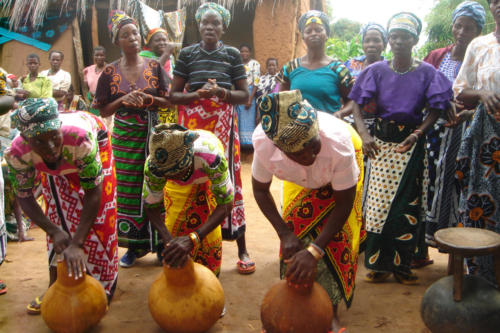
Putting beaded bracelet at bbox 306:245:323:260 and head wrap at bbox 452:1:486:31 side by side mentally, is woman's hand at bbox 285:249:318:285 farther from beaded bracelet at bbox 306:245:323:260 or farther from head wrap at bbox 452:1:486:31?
head wrap at bbox 452:1:486:31

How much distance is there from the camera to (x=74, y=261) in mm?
2613

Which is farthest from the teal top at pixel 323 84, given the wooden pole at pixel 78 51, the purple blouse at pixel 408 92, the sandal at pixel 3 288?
the wooden pole at pixel 78 51

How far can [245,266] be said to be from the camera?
3.90 metres

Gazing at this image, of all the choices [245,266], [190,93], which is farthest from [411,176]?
[190,93]

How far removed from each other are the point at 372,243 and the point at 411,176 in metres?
0.60

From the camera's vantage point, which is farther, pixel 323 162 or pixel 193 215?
pixel 193 215

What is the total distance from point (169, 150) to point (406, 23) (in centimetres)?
209

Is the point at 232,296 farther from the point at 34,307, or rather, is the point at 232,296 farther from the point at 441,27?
the point at 441,27

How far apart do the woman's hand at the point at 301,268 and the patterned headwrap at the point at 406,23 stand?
2.01 m

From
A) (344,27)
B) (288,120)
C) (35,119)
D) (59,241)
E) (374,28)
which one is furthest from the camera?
(344,27)

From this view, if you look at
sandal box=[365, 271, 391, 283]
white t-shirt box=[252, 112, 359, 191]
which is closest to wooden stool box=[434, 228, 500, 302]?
white t-shirt box=[252, 112, 359, 191]

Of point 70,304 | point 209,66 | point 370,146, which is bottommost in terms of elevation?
point 70,304

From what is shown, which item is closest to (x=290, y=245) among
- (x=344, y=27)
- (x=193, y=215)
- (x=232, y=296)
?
(x=193, y=215)

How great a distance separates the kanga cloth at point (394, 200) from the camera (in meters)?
3.50
